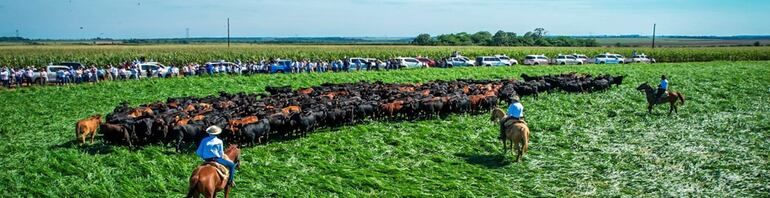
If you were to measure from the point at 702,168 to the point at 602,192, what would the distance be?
3005mm

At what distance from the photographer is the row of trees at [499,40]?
A: 3730 inches

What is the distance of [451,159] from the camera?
13336 millimetres

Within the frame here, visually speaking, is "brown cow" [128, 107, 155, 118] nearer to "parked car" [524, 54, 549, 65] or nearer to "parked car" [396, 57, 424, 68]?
"parked car" [396, 57, 424, 68]

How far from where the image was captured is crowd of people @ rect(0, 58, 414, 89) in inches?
1188

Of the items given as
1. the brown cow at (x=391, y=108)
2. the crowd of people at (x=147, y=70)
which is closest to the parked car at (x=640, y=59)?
the crowd of people at (x=147, y=70)

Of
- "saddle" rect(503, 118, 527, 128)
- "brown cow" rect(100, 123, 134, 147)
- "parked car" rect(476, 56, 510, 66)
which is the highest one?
"parked car" rect(476, 56, 510, 66)

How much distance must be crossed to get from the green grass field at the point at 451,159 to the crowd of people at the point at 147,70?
31.5 feet

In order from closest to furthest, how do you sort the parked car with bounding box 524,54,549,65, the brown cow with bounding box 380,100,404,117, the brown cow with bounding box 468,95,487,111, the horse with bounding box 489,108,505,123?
the horse with bounding box 489,108,505,123 < the brown cow with bounding box 380,100,404,117 < the brown cow with bounding box 468,95,487,111 < the parked car with bounding box 524,54,549,65

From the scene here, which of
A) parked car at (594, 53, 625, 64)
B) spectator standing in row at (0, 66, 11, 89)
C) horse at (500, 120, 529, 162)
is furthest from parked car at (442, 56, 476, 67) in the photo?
horse at (500, 120, 529, 162)

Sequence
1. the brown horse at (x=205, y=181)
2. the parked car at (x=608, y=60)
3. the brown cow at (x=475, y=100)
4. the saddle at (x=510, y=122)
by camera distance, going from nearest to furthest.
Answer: the brown horse at (x=205, y=181), the saddle at (x=510, y=122), the brown cow at (x=475, y=100), the parked car at (x=608, y=60)

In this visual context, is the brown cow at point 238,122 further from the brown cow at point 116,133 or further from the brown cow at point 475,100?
the brown cow at point 475,100

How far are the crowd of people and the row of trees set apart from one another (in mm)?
58229

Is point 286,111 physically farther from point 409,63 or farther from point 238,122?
point 409,63

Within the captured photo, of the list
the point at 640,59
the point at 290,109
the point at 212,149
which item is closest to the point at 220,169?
the point at 212,149
